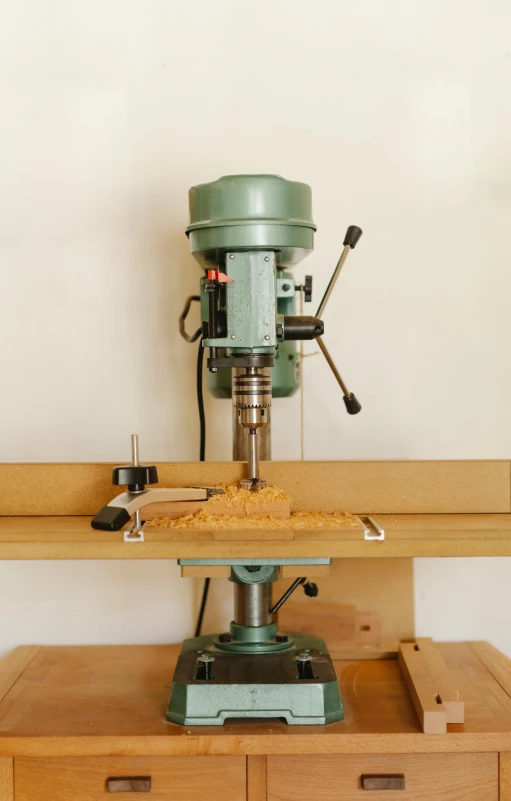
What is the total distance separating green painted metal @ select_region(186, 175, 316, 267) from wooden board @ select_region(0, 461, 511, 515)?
1.33ft

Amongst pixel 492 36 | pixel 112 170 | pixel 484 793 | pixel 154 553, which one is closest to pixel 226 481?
pixel 154 553

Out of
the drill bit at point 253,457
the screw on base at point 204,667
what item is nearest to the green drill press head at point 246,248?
the drill bit at point 253,457

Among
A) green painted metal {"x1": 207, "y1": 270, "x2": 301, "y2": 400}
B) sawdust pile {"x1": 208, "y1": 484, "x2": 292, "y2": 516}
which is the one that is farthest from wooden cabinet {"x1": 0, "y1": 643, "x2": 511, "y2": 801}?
green painted metal {"x1": 207, "y1": 270, "x2": 301, "y2": 400}

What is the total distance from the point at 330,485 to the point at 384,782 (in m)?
0.51

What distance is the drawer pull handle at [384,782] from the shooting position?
1457 millimetres

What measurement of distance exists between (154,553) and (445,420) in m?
1.01

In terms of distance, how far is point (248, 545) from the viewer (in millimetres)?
1310

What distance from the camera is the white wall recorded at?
2070mm

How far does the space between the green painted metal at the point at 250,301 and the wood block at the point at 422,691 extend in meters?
0.65

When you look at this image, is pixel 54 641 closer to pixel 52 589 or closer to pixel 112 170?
pixel 52 589

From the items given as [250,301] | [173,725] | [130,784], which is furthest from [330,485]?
[130,784]

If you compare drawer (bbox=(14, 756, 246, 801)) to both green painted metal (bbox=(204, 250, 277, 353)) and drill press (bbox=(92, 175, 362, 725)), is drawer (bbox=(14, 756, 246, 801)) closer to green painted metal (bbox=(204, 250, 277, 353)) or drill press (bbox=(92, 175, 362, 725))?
drill press (bbox=(92, 175, 362, 725))

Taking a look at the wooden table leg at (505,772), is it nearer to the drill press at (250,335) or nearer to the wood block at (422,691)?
the wood block at (422,691)

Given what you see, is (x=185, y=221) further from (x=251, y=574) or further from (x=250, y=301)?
(x=251, y=574)
